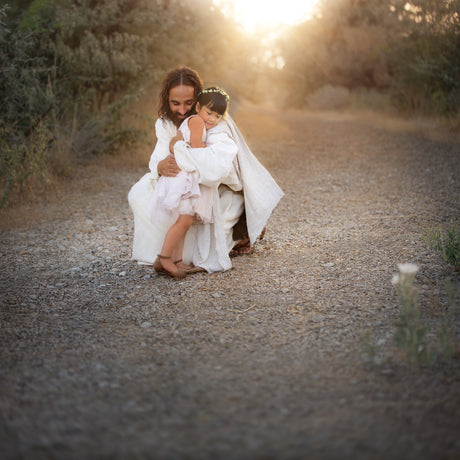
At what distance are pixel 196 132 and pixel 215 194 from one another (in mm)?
510

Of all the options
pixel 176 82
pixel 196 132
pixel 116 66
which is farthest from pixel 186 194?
pixel 116 66

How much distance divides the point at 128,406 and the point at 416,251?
113 inches

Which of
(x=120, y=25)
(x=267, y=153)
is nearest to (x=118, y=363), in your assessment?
(x=267, y=153)

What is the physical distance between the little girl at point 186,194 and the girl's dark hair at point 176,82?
0.80 feet

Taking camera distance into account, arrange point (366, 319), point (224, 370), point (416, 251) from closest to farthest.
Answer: point (224, 370) < point (366, 319) < point (416, 251)

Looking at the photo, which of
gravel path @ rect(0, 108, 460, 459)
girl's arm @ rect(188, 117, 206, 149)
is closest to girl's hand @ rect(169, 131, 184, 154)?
girl's arm @ rect(188, 117, 206, 149)

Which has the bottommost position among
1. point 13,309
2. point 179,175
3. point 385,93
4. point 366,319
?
point 13,309

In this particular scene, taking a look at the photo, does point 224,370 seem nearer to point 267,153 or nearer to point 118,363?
point 118,363

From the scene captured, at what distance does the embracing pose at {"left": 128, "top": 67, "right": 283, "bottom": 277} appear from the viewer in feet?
12.3

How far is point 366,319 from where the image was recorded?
9.73 feet

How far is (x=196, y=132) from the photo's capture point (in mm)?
3729

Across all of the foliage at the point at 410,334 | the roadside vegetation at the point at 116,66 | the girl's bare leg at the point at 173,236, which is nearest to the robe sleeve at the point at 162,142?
the girl's bare leg at the point at 173,236

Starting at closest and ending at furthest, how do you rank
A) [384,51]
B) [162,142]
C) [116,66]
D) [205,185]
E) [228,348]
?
[228,348], [205,185], [162,142], [116,66], [384,51]

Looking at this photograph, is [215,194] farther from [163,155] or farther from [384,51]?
[384,51]
